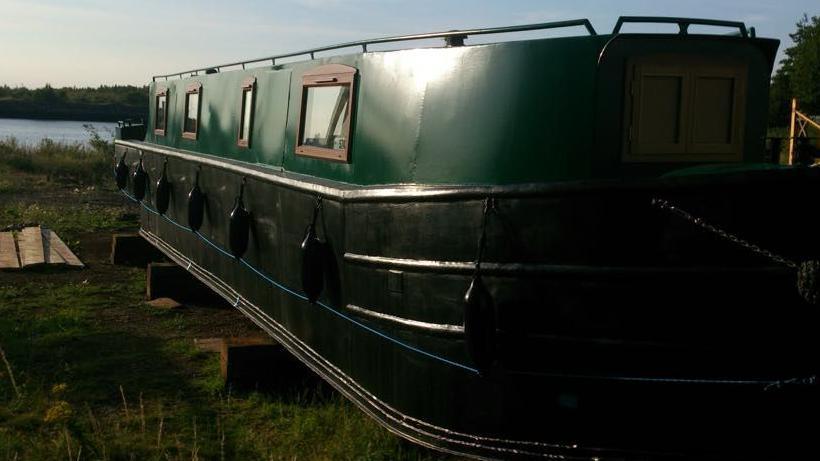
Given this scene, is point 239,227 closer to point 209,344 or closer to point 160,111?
point 209,344

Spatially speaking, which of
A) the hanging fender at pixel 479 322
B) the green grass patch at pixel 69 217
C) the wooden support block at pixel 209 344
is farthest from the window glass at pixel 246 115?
the green grass patch at pixel 69 217

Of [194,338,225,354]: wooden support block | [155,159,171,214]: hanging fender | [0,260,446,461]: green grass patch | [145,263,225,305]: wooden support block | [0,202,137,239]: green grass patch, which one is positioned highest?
[155,159,171,214]: hanging fender

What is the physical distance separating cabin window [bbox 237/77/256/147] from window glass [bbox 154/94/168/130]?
341 centimetres

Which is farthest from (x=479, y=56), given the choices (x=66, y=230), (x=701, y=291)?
(x=66, y=230)

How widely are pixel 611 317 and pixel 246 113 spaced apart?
4.58 meters

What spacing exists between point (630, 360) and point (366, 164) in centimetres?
204

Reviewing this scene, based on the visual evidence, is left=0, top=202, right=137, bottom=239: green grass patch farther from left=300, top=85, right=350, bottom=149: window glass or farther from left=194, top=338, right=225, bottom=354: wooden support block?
left=300, top=85, right=350, bottom=149: window glass

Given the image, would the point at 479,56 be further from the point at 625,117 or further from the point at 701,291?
the point at 701,291

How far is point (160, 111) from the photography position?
11.5 m

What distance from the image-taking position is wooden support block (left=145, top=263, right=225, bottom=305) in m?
9.85

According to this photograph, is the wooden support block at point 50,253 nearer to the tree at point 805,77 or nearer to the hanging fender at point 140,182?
the hanging fender at point 140,182

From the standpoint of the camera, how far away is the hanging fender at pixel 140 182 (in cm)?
1151

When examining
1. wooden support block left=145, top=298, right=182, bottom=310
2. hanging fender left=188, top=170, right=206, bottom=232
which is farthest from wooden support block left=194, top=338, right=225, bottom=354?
wooden support block left=145, top=298, right=182, bottom=310

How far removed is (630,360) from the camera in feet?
14.0
